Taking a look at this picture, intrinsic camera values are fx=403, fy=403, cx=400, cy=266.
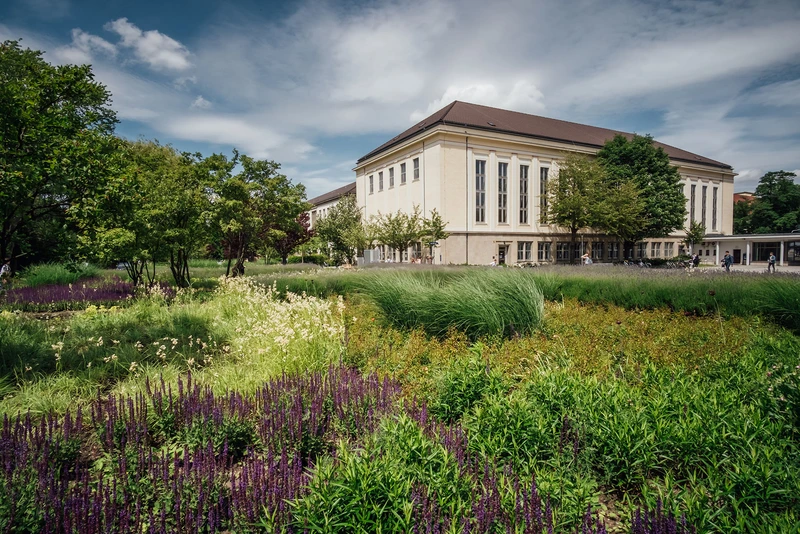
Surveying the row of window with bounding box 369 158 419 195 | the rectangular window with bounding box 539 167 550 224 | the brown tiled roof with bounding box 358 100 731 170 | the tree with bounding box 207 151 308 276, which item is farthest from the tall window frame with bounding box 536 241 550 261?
the tree with bounding box 207 151 308 276

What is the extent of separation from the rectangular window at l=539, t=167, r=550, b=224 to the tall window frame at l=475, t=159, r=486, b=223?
23.9 ft

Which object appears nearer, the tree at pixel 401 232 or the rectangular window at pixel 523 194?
the tree at pixel 401 232

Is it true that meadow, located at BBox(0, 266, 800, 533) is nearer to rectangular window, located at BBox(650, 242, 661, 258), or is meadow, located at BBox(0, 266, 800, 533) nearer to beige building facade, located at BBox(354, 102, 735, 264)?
beige building facade, located at BBox(354, 102, 735, 264)

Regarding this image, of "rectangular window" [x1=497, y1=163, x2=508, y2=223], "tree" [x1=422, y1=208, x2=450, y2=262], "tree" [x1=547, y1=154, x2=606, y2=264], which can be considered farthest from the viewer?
"rectangular window" [x1=497, y1=163, x2=508, y2=223]

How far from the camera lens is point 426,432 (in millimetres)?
3039

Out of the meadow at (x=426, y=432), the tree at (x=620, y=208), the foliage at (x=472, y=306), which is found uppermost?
the tree at (x=620, y=208)

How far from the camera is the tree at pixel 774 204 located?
70.6m

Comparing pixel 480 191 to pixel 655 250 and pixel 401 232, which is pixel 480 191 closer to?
pixel 401 232

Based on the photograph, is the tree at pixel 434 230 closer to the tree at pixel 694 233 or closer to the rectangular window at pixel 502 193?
the rectangular window at pixel 502 193

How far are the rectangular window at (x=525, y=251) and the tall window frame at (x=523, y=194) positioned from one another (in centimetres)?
242

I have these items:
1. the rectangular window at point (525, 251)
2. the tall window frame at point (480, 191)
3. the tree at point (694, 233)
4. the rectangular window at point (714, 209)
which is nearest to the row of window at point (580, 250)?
the rectangular window at point (525, 251)

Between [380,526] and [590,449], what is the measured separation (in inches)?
62.6

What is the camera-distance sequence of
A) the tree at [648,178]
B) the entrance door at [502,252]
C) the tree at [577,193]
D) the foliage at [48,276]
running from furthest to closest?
the tree at [648,178] < the entrance door at [502,252] < the tree at [577,193] < the foliage at [48,276]

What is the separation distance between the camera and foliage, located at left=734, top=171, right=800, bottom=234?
2714 inches
